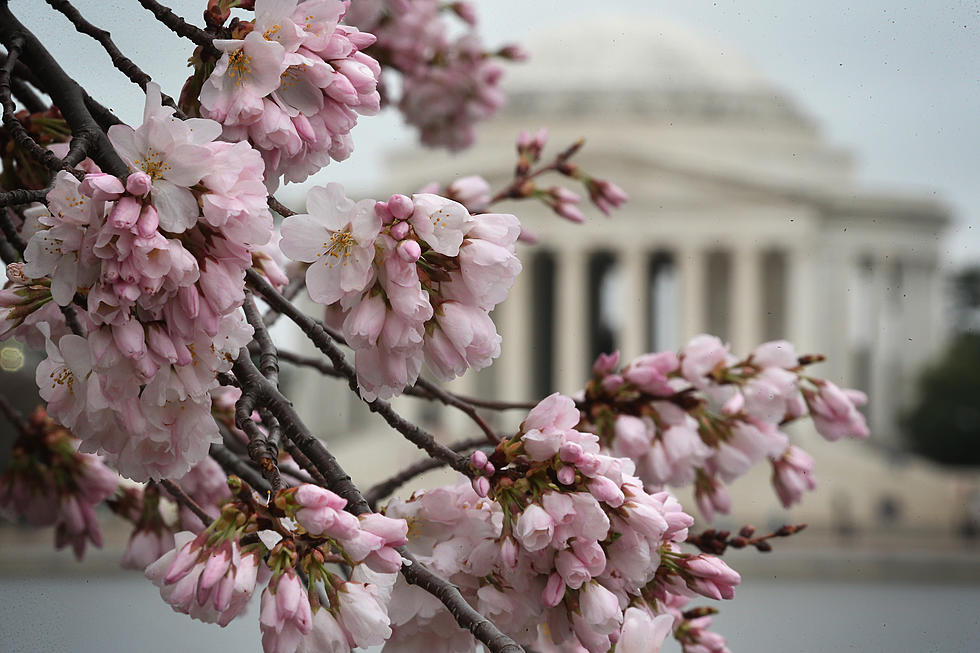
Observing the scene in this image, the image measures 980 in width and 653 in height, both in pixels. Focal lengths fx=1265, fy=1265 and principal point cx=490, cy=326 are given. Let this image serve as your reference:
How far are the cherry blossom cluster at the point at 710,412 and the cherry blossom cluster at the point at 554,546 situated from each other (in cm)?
36

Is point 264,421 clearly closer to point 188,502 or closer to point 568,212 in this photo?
point 188,502

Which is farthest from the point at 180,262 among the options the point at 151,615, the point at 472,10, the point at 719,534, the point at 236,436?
the point at 472,10

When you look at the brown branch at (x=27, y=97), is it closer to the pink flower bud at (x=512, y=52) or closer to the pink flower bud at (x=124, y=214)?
the pink flower bud at (x=124, y=214)

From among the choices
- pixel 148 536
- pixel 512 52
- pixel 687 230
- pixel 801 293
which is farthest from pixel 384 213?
pixel 801 293

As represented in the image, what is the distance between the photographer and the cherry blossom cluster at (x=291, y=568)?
1073 millimetres

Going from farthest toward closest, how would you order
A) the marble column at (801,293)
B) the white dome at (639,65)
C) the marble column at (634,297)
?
1. the marble column at (801,293)
2. the marble column at (634,297)
3. the white dome at (639,65)

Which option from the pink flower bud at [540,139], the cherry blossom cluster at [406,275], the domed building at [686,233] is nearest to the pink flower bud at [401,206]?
the cherry blossom cluster at [406,275]

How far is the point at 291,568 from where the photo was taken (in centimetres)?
108

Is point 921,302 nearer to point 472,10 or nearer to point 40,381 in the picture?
point 472,10

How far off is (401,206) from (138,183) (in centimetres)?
23

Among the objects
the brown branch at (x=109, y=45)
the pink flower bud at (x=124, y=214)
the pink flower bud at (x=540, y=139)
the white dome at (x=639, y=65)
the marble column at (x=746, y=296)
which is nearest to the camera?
the pink flower bud at (x=124, y=214)

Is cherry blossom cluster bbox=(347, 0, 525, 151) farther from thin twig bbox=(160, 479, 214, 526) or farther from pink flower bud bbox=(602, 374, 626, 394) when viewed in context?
thin twig bbox=(160, 479, 214, 526)

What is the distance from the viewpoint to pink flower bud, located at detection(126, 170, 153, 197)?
40.0 inches

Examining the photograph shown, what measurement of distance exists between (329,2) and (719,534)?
3.02 feet
